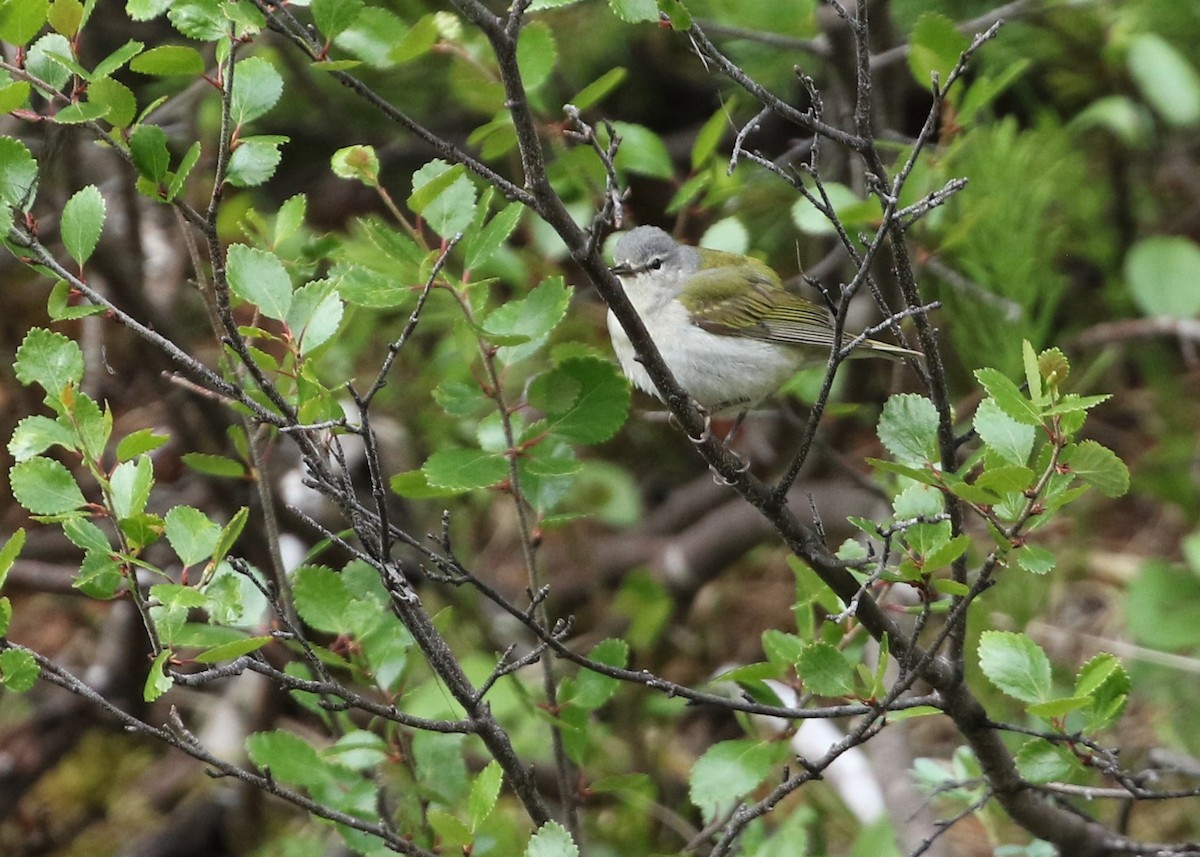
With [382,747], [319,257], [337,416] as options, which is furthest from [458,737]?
[319,257]

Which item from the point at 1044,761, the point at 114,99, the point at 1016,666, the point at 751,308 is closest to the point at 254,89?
the point at 114,99

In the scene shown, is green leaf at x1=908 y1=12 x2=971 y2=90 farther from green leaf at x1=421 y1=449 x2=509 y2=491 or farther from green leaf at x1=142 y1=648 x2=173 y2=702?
green leaf at x1=142 y1=648 x2=173 y2=702

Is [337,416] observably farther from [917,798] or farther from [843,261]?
[843,261]

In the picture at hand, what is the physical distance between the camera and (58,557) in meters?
4.05

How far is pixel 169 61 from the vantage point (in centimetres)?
179

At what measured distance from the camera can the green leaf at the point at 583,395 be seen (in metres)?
2.12

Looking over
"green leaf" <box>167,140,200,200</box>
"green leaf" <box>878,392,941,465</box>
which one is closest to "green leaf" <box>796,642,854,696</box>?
"green leaf" <box>878,392,941,465</box>

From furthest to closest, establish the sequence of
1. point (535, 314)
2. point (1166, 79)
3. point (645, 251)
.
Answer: point (1166, 79) < point (645, 251) < point (535, 314)

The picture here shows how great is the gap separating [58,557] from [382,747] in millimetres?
2306

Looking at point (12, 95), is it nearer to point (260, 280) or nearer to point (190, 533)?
point (260, 280)

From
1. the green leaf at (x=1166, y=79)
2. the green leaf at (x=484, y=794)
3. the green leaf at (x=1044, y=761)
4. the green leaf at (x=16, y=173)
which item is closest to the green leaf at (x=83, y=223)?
the green leaf at (x=16, y=173)

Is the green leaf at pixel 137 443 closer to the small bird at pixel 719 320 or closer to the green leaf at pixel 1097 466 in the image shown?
the green leaf at pixel 1097 466

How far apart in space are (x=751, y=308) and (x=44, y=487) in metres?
2.15

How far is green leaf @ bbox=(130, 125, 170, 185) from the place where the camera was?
1.76 metres
